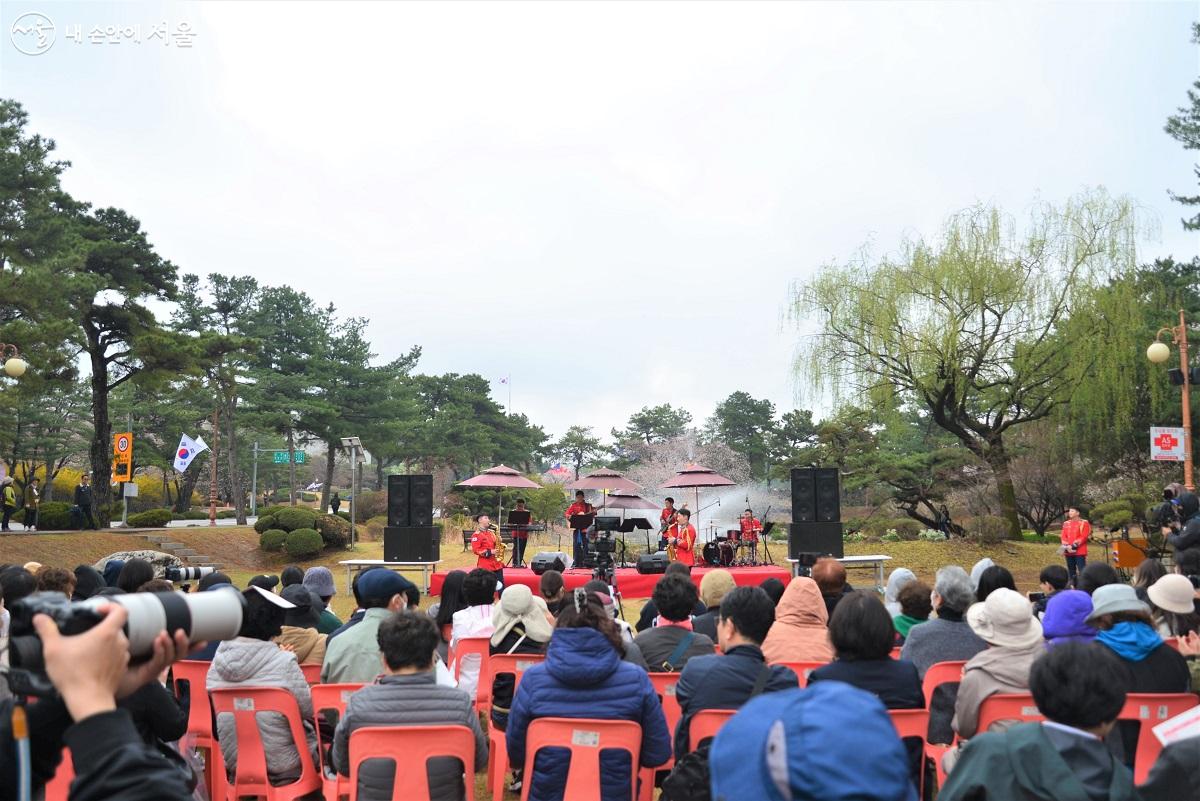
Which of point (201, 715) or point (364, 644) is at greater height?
point (364, 644)

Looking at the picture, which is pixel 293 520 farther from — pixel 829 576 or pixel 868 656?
pixel 868 656

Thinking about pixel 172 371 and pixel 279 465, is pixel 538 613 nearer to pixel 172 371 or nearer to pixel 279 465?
pixel 172 371

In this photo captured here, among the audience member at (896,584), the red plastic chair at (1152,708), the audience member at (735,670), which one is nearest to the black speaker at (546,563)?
the audience member at (896,584)

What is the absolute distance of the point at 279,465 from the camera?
46938mm

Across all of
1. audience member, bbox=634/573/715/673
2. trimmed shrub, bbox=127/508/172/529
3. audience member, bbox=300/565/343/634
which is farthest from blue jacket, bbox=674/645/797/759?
trimmed shrub, bbox=127/508/172/529

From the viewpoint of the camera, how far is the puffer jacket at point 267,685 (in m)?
4.09

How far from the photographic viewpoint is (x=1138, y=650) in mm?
3828

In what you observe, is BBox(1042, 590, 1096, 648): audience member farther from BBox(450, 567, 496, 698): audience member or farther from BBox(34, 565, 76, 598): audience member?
BBox(34, 565, 76, 598): audience member

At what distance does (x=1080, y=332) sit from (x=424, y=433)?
26.1 metres

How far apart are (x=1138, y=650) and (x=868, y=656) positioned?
129 cm

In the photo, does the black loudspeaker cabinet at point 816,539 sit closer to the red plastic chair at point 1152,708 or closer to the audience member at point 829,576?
the audience member at point 829,576

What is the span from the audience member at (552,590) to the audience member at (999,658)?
9.51 ft

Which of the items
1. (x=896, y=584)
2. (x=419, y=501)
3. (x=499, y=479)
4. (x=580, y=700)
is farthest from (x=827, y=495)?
(x=580, y=700)

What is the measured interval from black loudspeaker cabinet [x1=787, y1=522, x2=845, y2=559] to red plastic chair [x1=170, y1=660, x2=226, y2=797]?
11.5m
